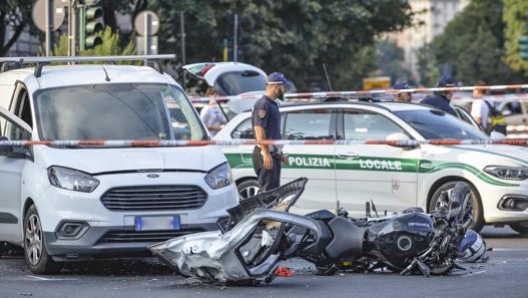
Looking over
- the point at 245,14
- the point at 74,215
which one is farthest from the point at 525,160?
the point at 245,14

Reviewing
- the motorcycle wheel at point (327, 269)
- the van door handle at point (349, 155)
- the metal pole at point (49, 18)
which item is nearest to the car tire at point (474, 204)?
the van door handle at point (349, 155)

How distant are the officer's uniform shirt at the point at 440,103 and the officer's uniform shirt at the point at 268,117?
3832 mm

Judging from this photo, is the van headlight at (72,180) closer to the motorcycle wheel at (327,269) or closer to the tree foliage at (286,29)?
the motorcycle wheel at (327,269)

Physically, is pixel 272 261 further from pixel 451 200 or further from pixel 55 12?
pixel 55 12

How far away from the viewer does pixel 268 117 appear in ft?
49.1

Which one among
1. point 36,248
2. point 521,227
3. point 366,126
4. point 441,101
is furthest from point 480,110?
point 36,248

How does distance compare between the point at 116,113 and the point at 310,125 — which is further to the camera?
the point at 310,125

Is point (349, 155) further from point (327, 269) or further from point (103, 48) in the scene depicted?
point (103, 48)

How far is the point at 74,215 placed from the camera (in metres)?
11.6

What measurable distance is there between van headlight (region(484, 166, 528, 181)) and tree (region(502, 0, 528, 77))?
6403 cm

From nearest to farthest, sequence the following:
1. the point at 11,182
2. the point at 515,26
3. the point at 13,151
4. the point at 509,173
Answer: the point at 13,151
the point at 11,182
the point at 509,173
the point at 515,26

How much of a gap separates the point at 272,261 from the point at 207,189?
1.35 m

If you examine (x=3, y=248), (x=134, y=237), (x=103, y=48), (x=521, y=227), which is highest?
(x=103, y=48)

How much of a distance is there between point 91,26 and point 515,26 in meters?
61.5
